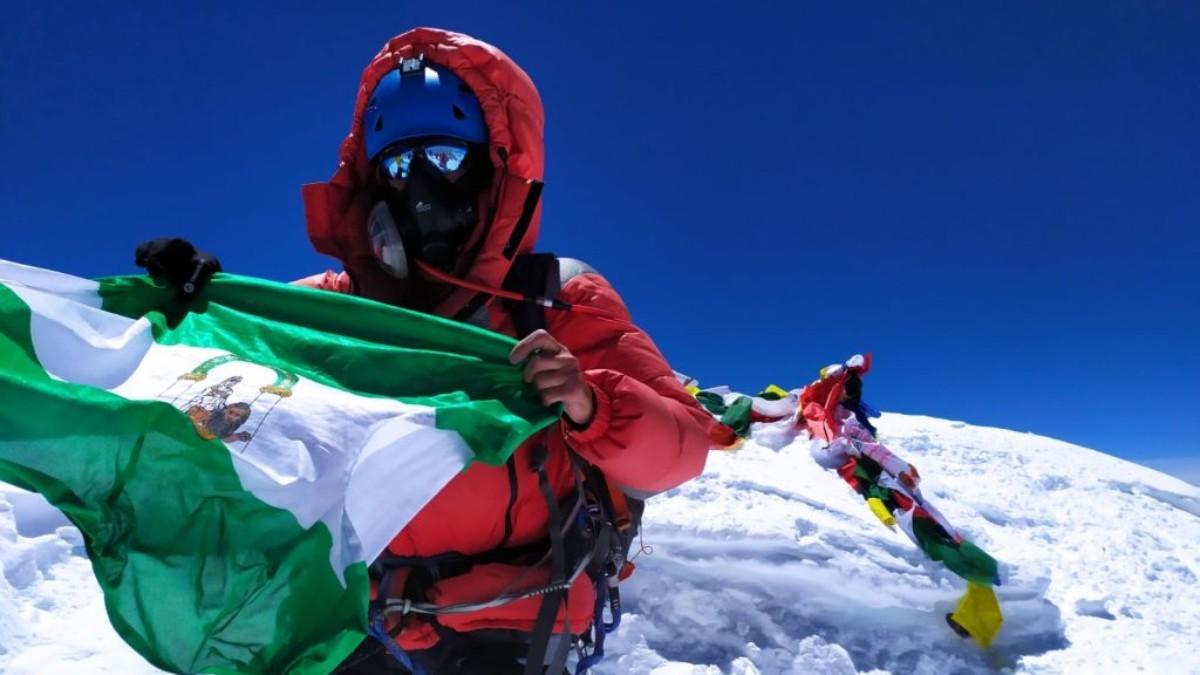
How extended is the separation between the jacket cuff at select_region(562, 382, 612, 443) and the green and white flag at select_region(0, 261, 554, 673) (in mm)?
147

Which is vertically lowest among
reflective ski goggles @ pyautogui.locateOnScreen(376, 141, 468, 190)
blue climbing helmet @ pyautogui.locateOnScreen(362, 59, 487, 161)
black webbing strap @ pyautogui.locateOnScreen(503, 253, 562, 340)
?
black webbing strap @ pyautogui.locateOnScreen(503, 253, 562, 340)

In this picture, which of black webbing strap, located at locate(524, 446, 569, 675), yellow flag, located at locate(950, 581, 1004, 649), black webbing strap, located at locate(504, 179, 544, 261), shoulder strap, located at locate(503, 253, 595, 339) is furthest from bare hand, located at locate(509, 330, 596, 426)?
yellow flag, located at locate(950, 581, 1004, 649)

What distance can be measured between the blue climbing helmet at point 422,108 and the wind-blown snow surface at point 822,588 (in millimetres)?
2536

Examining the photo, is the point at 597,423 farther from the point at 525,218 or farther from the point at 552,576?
the point at 525,218

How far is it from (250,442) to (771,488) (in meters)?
5.20

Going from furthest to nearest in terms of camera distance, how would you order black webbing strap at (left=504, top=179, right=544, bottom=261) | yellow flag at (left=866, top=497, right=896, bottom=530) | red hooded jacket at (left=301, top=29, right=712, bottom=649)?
yellow flag at (left=866, top=497, right=896, bottom=530), black webbing strap at (left=504, top=179, right=544, bottom=261), red hooded jacket at (left=301, top=29, right=712, bottom=649)

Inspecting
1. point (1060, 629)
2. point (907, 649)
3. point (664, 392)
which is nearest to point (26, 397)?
point (664, 392)

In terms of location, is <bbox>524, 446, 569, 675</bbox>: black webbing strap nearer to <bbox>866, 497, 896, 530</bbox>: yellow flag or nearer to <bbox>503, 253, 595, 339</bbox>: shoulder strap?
<bbox>503, 253, 595, 339</bbox>: shoulder strap

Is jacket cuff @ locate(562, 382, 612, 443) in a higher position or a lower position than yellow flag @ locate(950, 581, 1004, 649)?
higher

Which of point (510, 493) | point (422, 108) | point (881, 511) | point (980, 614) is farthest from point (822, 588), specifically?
point (422, 108)

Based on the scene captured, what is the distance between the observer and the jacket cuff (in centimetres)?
204

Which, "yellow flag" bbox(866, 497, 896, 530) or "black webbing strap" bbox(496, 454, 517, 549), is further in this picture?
"yellow flag" bbox(866, 497, 896, 530)

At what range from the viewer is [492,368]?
2135 millimetres

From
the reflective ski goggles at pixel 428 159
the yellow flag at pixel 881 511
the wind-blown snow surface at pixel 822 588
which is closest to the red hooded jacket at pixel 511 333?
the reflective ski goggles at pixel 428 159
